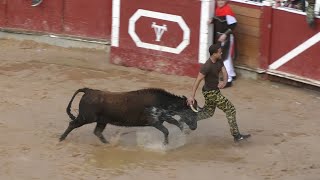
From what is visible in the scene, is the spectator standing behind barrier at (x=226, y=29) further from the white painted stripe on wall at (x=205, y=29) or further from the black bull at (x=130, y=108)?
the black bull at (x=130, y=108)

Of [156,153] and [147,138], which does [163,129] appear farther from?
[147,138]

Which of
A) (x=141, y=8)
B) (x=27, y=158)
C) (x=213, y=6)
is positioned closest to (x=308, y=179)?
(x=27, y=158)

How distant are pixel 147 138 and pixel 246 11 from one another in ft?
11.5

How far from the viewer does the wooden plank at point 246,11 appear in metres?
11.3

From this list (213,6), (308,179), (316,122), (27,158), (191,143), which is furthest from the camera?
(213,6)

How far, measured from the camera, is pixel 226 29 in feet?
37.0

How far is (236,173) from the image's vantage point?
7.68 meters

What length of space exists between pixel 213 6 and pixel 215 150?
3634mm

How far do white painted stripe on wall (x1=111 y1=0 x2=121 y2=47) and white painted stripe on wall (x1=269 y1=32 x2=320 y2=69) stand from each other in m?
2.82

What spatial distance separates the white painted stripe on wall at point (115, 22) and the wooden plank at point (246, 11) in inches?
80.9

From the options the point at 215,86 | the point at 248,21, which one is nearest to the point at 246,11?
the point at 248,21

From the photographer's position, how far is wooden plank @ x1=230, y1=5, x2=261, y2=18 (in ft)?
37.2

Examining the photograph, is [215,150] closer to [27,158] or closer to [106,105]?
[106,105]

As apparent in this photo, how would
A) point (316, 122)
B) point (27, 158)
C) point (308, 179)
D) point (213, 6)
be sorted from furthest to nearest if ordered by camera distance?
1. point (213, 6)
2. point (316, 122)
3. point (27, 158)
4. point (308, 179)
